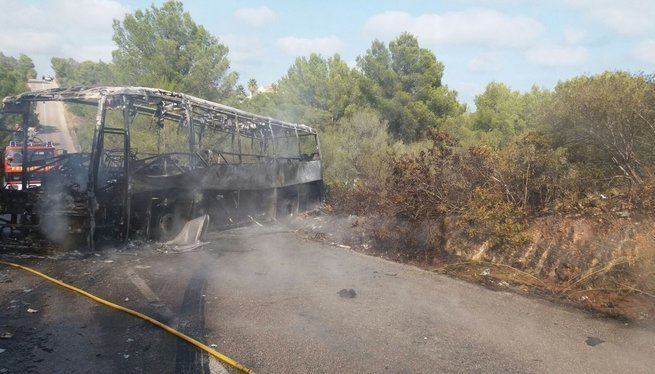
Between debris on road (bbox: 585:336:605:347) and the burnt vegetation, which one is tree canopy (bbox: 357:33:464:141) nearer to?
the burnt vegetation

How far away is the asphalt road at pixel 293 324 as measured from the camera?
422 centimetres

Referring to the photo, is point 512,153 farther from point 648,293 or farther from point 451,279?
point 648,293

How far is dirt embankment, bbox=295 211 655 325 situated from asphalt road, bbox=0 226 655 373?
21.3 inches

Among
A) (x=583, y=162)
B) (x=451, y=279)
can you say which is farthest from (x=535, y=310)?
(x=583, y=162)

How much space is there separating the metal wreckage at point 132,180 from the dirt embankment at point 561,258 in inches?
148

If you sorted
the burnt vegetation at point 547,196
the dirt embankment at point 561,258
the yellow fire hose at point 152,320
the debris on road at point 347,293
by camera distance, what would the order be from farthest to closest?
the burnt vegetation at point 547,196, the debris on road at point 347,293, the dirt embankment at point 561,258, the yellow fire hose at point 152,320

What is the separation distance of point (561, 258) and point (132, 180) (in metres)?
7.11

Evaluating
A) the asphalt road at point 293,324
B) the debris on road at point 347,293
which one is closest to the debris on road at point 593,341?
→ the asphalt road at point 293,324

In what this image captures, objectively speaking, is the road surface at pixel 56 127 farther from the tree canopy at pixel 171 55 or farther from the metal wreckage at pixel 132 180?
the metal wreckage at pixel 132 180

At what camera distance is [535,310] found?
611cm

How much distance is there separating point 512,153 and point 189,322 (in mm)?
6617

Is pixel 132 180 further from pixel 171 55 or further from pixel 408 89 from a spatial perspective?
pixel 408 89

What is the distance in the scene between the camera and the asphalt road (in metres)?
4.22

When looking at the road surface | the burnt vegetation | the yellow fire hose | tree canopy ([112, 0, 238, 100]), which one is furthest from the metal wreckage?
the road surface
